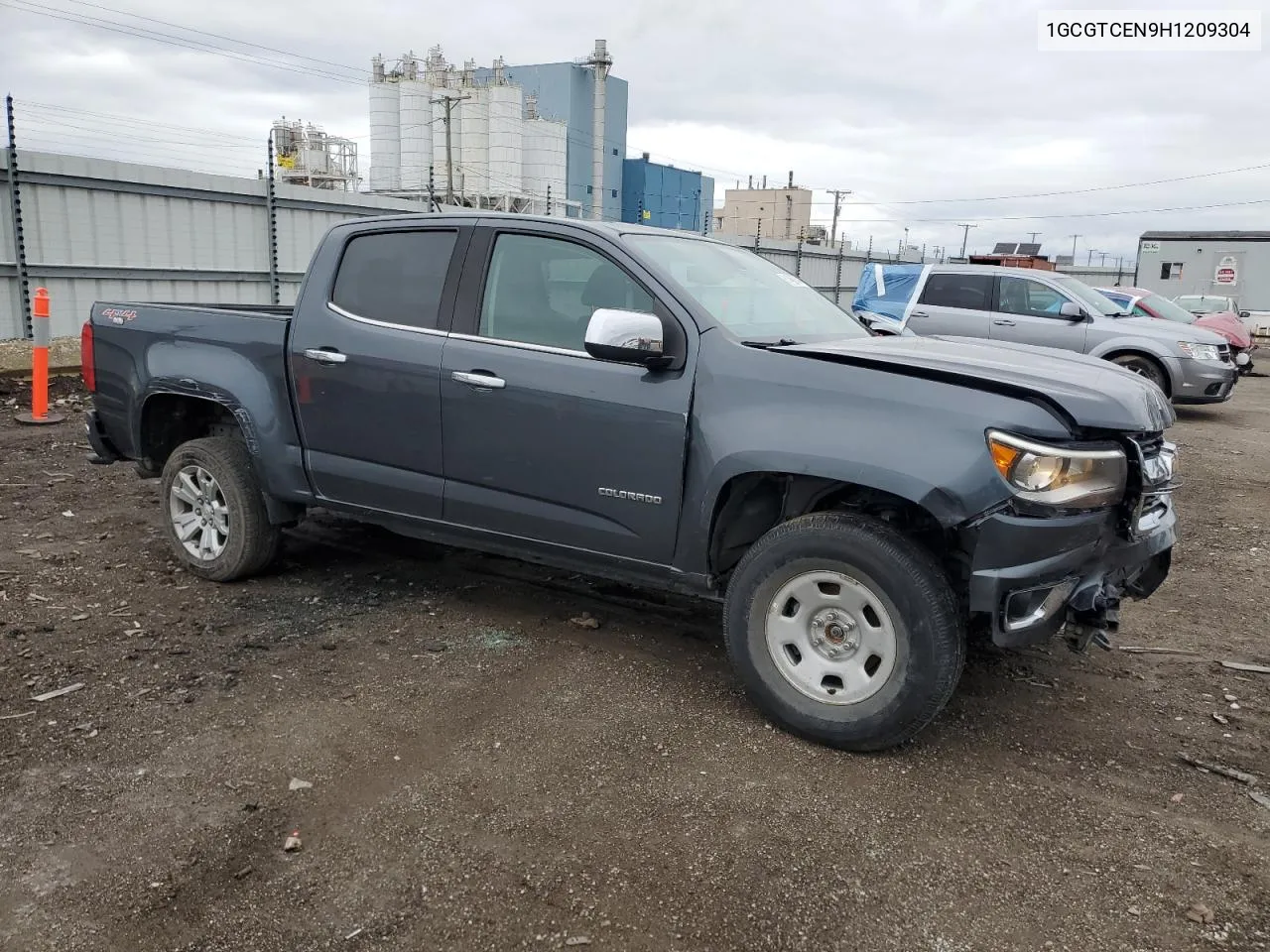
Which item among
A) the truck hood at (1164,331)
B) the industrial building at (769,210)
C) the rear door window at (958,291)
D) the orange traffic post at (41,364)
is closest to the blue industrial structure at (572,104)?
Result: the industrial building at (769,210)

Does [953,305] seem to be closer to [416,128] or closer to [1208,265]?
[1208,265]

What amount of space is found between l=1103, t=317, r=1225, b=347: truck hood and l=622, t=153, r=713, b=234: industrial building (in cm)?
3775

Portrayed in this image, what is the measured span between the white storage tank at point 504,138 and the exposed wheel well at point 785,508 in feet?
126

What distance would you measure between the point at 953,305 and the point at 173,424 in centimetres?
989

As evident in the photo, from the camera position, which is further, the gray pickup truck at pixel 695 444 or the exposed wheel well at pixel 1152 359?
the exposed wheel well at pixel 1152 359

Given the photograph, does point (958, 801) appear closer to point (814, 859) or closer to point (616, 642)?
point (814, 859)

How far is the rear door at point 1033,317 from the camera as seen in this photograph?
1175cm

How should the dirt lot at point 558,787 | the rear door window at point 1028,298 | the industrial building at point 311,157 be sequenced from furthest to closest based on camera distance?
the industrial building at point 311,157 → the rear door window at point 1028,298 → the dirt lot at point 558,787

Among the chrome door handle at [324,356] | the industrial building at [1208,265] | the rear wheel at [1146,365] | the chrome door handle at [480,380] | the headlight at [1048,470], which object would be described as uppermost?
the industrial building at [1208,265]

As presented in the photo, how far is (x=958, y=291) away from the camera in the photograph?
40.8 feet

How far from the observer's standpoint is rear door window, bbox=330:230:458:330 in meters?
4.34

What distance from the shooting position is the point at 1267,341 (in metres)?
28.9

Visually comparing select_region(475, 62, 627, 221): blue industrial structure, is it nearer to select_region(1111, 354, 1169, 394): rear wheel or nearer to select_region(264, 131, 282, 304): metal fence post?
select_region(264, 131, 282, 304): metal fence post

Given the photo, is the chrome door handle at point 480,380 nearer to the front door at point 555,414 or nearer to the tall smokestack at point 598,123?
the front door at point 555,414
